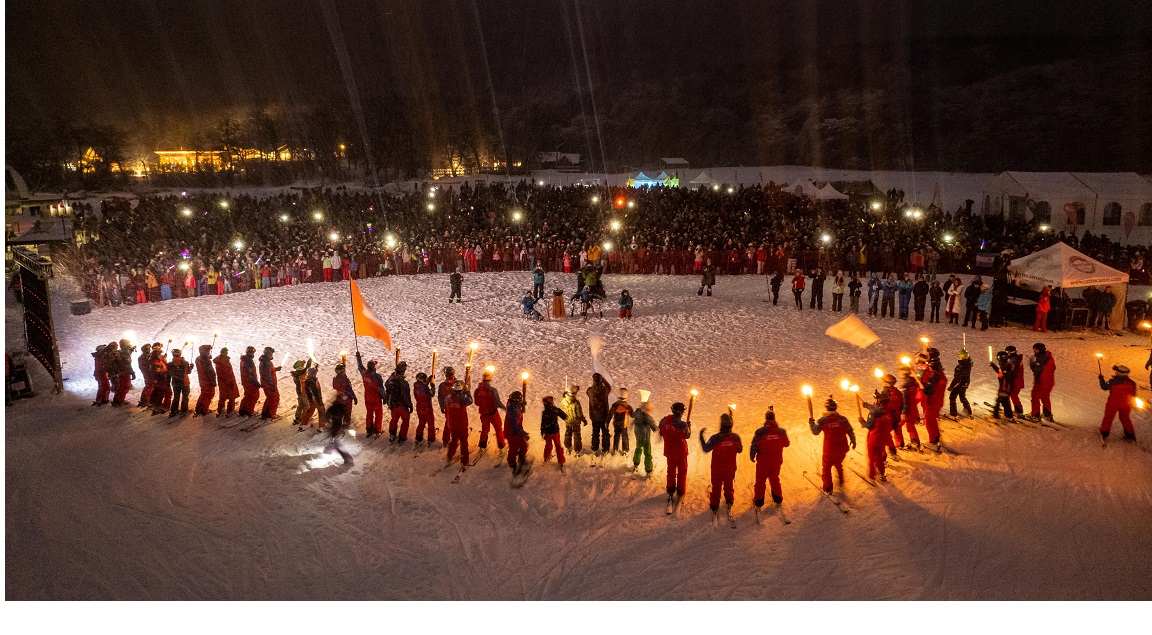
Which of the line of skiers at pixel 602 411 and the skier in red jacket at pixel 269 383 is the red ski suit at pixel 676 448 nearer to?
the line of skiers at pixel 602 411

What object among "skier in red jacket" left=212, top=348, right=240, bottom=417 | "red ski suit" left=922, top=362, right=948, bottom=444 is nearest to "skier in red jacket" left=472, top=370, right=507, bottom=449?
"skier in red jacket" left=212, top=348, right=240, bottom=417

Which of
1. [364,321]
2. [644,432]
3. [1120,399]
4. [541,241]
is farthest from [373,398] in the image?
[541,241]

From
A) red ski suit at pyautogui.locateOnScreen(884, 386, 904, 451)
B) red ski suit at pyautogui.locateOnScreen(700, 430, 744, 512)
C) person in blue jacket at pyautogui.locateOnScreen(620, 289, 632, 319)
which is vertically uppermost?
person in blue jacket at pyautogui.locateOnScreen(620, 289, 632, 319)

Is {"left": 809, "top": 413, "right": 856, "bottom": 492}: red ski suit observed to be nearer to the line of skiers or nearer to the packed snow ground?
the line of skiers

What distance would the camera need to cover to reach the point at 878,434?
8.05 m

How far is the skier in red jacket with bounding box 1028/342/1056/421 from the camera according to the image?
9617 millimetres

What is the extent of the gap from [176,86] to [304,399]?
47312 mm

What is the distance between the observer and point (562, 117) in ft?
220

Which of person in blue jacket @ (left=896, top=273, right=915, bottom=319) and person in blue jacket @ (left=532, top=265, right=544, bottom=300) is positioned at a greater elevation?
person in blue jacket @ (left=532, top=265, right=544, bottom=300)

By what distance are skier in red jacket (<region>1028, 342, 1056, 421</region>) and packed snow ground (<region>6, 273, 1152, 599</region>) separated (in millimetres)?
484

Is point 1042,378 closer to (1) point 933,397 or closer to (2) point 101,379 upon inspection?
(1) point 933,397

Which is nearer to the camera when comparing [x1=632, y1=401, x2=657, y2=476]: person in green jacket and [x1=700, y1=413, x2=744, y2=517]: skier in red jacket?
[x1=700, y1=413, x2=744, y2=517]: skier in red jacket

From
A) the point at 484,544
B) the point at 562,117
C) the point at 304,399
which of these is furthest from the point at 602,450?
the point at 562,117

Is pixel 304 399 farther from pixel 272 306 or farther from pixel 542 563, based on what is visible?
pixel 272 306
